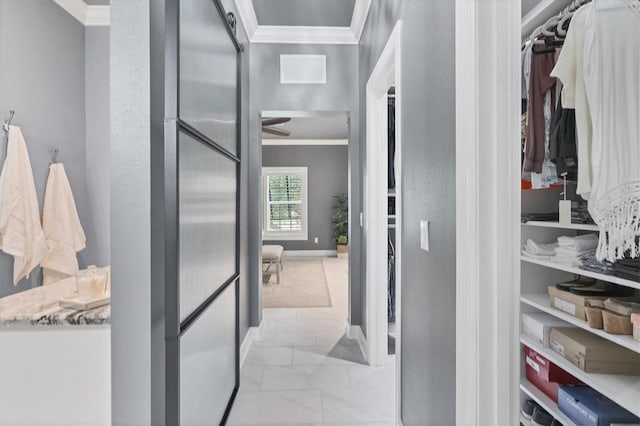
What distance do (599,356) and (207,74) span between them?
1993mm

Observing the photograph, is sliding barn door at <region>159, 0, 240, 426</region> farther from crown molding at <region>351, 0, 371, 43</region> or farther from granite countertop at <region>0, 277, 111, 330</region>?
crown molding at <region>351, 0, 371, 43</region>

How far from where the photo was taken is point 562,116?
1482mm

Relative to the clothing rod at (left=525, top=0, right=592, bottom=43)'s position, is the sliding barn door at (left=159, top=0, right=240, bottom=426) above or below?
below

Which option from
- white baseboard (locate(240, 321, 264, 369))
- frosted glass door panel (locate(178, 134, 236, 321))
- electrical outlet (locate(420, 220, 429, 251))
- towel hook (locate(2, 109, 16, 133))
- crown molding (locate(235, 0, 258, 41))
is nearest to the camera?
frosted glass door panel (locate(178, 134, 236, 321))

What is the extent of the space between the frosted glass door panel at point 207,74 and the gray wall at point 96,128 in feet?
3.03

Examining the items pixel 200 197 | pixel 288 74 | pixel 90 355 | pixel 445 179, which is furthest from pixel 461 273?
pixel 288 74

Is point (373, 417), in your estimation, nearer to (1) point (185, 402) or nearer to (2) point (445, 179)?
(1) point (185, 402)

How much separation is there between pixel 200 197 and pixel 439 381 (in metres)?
1.21

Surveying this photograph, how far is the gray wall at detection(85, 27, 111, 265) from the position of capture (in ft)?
7.48

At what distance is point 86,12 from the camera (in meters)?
2.26

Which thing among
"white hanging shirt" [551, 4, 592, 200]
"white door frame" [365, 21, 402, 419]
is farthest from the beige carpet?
"white hanging shirt" [551, 4, 592, 200]

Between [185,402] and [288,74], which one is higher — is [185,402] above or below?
below

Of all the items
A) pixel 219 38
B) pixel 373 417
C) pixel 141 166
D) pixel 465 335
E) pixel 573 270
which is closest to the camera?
pixel 465 335

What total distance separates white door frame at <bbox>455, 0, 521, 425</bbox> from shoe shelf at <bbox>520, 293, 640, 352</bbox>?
1.71 feet
